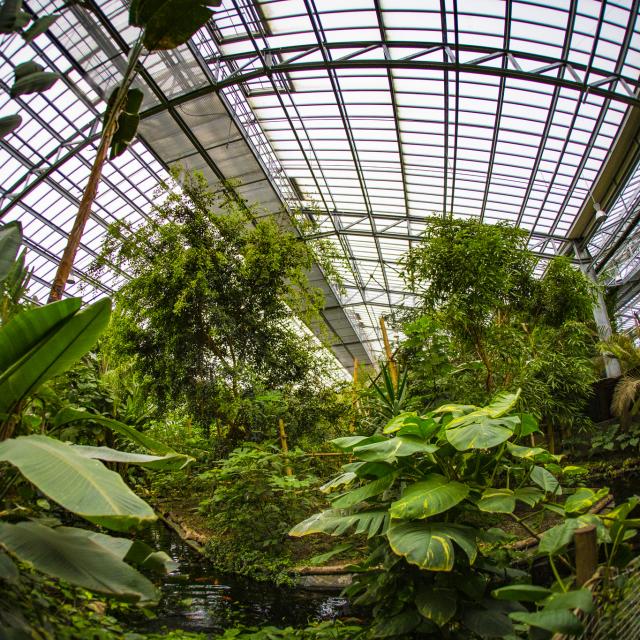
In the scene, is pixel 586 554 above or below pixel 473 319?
below

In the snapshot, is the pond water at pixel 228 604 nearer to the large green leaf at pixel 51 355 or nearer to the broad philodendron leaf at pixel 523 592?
the large green leaf at pixel 51 355

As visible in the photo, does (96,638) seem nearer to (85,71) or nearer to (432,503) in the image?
(432,503)

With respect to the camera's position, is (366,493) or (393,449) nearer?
(393,449)

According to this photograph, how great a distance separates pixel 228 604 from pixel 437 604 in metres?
2.27

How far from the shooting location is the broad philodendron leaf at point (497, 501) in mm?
2746

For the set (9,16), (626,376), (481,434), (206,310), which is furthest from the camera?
(626,376)

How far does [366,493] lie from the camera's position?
333 cm

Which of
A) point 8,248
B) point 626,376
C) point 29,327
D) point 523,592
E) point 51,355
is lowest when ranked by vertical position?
point 523,592

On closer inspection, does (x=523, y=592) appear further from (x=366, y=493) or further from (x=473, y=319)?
(x=473, y=319)

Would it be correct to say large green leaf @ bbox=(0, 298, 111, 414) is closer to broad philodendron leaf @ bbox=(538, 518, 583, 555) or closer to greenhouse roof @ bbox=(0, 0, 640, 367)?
broad philodendron leaf @ bbox=(538, 518, 583, 555)

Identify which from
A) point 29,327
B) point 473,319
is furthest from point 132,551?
point 473,319

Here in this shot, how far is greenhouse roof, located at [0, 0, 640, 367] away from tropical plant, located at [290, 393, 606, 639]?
17.7 ft

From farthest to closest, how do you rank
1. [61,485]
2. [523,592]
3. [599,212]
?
1. [599,212]
2. [523,592]
3. [61,485]

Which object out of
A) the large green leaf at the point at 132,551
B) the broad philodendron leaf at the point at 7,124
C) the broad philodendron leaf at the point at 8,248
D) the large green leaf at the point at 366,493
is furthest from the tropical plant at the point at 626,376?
the broad philodendron leaf at the point at 7,124
